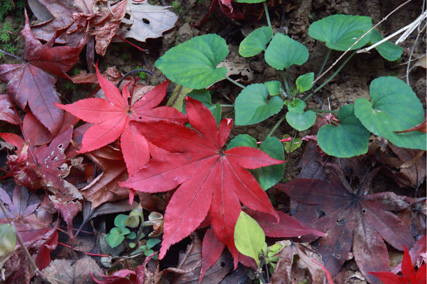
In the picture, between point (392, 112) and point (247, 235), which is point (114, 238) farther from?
point (392, 112)

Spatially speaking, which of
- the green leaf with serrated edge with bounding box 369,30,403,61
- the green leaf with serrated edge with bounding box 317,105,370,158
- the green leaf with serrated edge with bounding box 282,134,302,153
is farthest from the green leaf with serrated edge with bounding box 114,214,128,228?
the green leaf with serrated edge with bounding box 369,30,403,61

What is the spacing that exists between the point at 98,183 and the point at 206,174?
532 mm

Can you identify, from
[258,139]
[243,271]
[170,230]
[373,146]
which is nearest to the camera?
[170,230]

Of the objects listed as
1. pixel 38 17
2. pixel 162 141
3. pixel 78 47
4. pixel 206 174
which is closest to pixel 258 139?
pixel 206 174

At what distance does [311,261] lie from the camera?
128 cm

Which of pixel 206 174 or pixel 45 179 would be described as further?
pixel 45 179

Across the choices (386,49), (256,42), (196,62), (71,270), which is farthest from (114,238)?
(386,49)

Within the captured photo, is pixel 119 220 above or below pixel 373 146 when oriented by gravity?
below

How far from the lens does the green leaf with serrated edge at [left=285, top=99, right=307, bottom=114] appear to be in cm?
140

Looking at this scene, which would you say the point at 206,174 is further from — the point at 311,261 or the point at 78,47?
the point at 78,47

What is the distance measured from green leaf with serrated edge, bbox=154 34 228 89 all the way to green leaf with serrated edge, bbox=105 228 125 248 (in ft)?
2.27

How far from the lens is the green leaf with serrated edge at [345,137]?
1272 millimetres

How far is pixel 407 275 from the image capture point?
117 centimetres

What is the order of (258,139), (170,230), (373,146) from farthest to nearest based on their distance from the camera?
1. (258,139)
2. (373,146)
3. (170,230)
